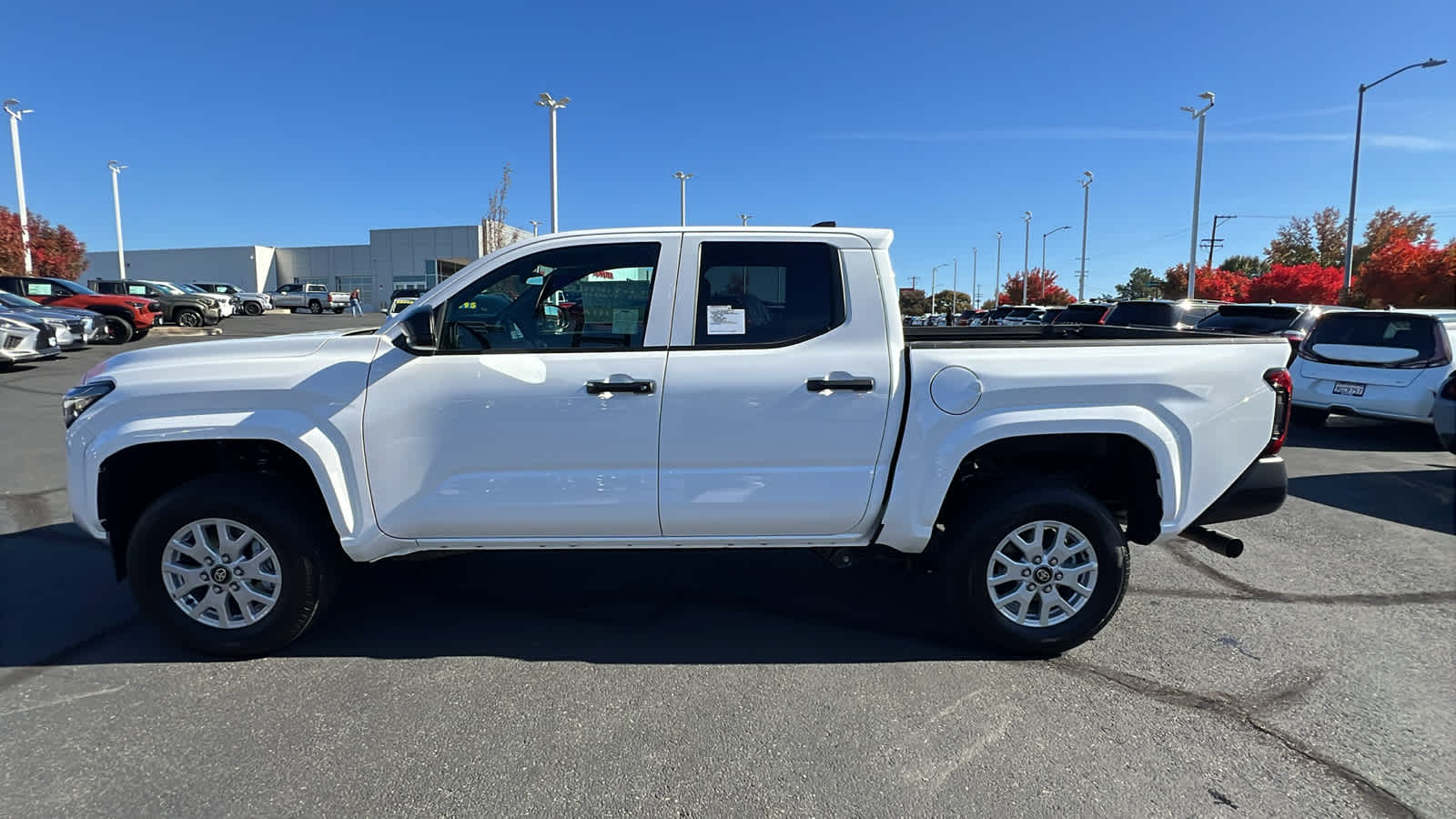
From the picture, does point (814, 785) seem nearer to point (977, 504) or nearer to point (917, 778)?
point (917, 778)

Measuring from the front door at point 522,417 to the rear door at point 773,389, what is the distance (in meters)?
0.13

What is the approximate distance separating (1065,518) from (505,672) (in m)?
2.59

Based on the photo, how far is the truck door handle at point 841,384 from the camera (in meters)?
3.37

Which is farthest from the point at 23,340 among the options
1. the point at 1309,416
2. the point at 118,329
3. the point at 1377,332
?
the point at 1377,332

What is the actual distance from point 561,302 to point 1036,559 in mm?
2474

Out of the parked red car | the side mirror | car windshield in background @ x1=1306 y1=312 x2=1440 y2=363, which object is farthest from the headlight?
the parked red car

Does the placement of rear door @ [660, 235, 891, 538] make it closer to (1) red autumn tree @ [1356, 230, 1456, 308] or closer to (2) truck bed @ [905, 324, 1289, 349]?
(2) truck bed @ [905, 324, 1289, 349]

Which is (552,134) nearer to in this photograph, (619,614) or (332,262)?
(619,614)

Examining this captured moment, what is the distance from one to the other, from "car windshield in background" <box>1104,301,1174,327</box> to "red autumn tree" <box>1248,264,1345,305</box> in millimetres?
30967

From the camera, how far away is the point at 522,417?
133 inches

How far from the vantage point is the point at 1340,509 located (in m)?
6.11

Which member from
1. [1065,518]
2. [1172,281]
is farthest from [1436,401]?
[1172,281]

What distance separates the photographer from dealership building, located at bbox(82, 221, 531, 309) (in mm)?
59656

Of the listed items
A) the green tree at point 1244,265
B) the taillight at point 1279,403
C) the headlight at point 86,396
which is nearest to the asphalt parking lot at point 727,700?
the taillight at point 1279,403
